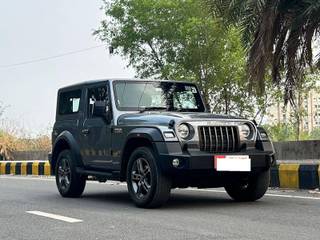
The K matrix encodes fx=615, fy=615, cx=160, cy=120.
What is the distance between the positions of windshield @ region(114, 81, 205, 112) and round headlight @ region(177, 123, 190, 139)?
3.97 ft

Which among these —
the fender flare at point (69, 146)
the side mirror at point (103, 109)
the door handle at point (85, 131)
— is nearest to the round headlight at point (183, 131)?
the side mirror at point (103, 109)

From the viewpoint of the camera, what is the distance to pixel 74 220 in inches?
284

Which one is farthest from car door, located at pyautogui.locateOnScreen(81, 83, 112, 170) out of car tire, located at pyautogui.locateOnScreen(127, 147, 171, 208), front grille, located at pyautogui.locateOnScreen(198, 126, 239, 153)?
front grille, located at pyautogui.locateOnScreen(198, 126, 239, 153)

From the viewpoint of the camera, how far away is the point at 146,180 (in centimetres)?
817

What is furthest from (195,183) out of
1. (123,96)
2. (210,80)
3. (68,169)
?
(210,80)

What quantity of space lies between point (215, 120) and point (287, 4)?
18.5 feet

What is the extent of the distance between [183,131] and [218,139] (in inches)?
19.3

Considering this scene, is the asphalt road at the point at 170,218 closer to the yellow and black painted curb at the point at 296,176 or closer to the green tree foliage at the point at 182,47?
the yellow and black painted curb at the point at 296,176

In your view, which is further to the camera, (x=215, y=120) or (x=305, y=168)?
(x=305, y=168)

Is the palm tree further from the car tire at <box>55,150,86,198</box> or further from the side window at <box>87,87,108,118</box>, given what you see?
the car tire at <box>55,150,86,198</box>

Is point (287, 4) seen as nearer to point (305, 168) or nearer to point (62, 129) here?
point (305, 168)

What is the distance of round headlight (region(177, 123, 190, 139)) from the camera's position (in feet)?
25.9

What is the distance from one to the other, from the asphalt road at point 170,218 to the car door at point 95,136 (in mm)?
628

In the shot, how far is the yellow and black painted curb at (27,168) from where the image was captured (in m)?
18.5
